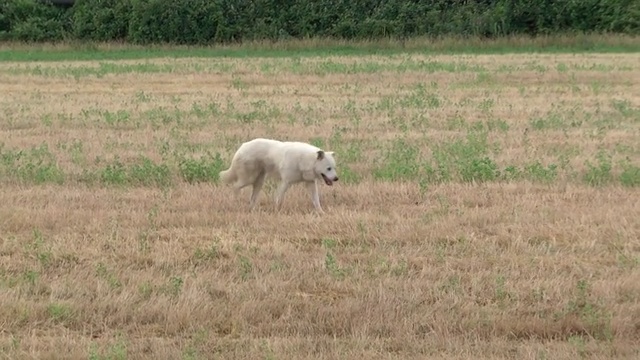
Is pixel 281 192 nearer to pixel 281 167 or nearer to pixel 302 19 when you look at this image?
pixel 281 167

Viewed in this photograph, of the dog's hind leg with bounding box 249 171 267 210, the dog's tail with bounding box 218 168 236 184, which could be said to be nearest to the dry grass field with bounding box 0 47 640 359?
the dog's hind leg with bounding box 249 171 267 210

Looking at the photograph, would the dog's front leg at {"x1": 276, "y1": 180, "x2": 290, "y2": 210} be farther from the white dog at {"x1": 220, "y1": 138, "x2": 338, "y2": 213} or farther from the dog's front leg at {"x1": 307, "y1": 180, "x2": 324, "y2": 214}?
the dog's front leg at {"x1": 307, "y1": 180, "x2": 324, "y2": 214}

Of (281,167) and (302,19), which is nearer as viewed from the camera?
(281,167)

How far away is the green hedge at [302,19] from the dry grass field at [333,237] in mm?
25232

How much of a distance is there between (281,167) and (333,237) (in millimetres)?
1884

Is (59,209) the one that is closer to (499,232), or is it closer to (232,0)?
(499,232)

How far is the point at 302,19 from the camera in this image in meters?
45.1

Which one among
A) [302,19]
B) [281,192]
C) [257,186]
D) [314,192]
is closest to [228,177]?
[257,186]

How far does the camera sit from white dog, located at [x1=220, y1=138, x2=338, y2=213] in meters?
9.84

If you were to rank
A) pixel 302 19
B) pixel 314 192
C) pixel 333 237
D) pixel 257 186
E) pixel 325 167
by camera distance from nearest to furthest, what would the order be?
pixel 333 237 → pixel 325 167 → pixel 314 192 → pixel 257 186 → pixel 302 19

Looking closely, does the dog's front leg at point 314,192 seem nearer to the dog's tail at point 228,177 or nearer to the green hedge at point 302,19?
the dog's tail at point 228,177

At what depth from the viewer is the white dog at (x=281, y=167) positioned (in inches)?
387

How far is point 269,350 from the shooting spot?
5.50 meters

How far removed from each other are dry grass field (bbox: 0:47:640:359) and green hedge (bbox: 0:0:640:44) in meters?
25.2
